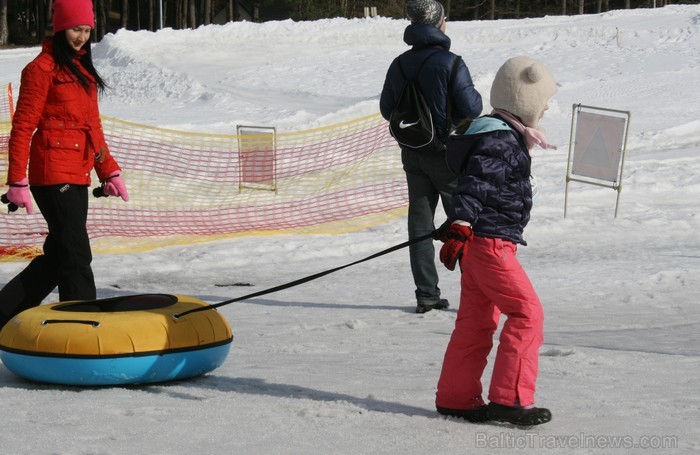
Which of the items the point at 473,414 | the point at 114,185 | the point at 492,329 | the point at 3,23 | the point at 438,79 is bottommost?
the point at 3,23

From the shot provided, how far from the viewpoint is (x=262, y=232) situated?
978 cm

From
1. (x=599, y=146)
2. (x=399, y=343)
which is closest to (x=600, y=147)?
(x=599, y=146)

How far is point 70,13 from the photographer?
5.25 metres

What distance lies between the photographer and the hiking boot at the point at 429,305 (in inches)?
264

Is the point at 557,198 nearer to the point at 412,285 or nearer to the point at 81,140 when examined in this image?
the point at 412,285

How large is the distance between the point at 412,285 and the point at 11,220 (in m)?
4.62

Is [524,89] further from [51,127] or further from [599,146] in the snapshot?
[599,146]

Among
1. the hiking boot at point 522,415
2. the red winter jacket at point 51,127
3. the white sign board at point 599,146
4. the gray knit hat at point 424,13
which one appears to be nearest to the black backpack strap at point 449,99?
the gray knit hat at point 424,13

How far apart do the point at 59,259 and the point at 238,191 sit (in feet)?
22.5

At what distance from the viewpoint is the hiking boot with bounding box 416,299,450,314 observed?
6715 mm

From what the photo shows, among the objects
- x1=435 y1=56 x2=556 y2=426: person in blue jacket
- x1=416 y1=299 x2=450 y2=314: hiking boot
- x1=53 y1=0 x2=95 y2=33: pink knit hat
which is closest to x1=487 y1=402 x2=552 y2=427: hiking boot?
x1=435 y1=56 x2=556 y2=426: person in blue jacket

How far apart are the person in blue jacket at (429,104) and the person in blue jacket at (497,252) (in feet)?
6.64

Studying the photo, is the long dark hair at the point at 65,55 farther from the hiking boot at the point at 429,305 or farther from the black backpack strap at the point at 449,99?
the hiking boot at the point at 429,305

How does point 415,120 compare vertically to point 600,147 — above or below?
above
